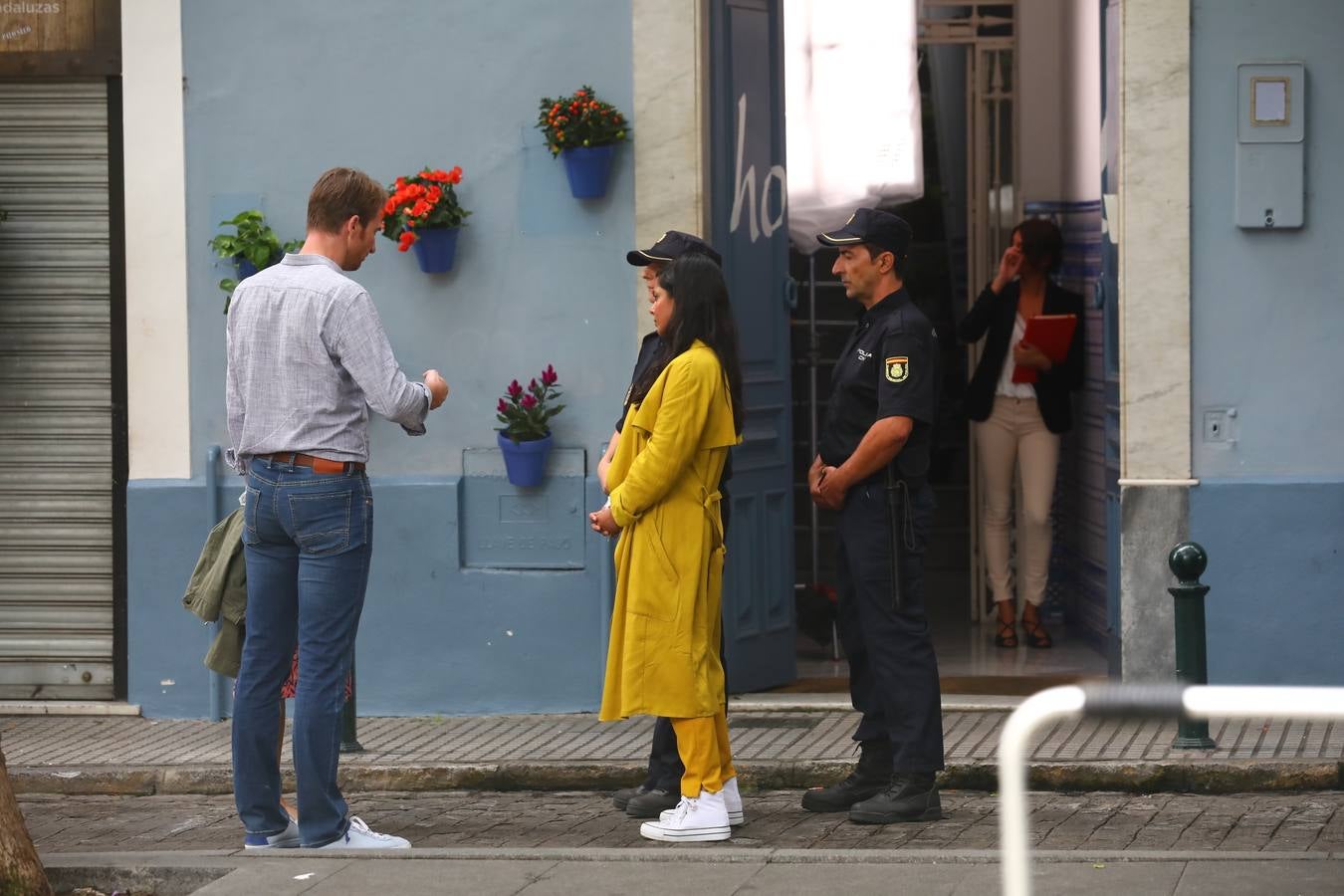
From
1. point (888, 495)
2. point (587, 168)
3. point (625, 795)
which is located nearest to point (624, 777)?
point (625, 795)

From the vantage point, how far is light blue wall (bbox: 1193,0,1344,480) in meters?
8.15

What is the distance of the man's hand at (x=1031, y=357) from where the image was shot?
9.83 metres

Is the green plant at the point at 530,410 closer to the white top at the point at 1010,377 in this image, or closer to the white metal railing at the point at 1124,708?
the white top at the point at 1010,377

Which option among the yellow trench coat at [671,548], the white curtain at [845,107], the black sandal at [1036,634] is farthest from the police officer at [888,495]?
the black sandal at [1036,634]

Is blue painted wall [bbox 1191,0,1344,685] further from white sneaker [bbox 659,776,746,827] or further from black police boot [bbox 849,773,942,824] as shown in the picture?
white sneaker [bbox 659,776,746,827]

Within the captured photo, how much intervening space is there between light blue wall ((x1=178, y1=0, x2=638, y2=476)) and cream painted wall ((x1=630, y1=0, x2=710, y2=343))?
0.07m

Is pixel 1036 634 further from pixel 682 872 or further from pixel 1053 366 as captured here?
pixel 682 872

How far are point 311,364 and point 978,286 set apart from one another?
5523 mm

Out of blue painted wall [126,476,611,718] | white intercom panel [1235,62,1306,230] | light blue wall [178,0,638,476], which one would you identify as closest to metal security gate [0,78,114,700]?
blue painted wall [126,476,611,718]

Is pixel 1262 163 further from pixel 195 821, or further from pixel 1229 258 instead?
pixel 195 821

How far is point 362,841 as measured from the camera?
621 cm

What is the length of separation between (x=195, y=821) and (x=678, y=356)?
2520 mm

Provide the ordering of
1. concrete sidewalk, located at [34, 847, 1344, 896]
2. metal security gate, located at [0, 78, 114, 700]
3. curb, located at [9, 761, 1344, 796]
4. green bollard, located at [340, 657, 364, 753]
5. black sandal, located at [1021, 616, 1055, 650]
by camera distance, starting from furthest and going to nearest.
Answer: black sandal, located at [1021, 616, 1055, 650], metal security gate, located at [0, 78, 114, 700], green bollard, located at [340, 657, 364, 753], curb, located at [9, 761, 1344, 796], concrete sidewalk, located at [34, 847, 1344, 896]

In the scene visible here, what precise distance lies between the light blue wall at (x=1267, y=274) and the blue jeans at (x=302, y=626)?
3.90m
